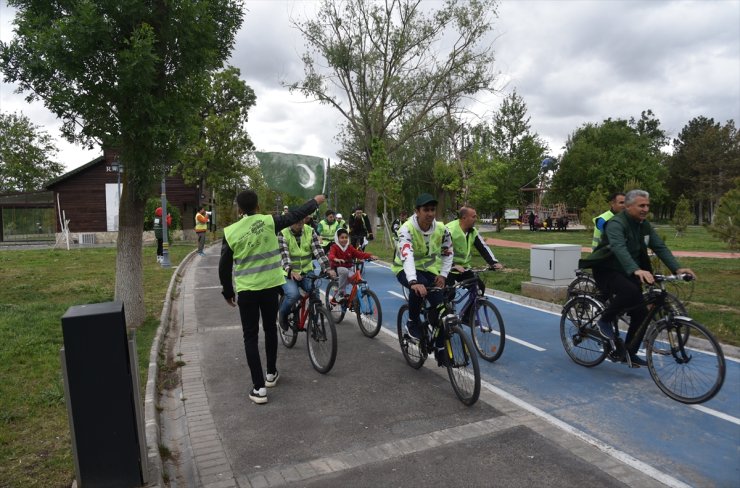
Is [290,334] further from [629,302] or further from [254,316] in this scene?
[629,302]

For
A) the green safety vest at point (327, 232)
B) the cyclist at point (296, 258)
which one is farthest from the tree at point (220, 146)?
the cyclist at point (296, 258)

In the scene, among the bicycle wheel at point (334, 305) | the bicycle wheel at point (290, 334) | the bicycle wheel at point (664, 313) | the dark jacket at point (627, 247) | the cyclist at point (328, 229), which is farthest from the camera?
the cyclist at point (328, 229)

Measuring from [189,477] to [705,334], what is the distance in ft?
14.0

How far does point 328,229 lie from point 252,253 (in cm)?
670

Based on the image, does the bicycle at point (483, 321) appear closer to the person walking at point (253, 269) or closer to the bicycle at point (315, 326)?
the bicycle at point (315, 326)

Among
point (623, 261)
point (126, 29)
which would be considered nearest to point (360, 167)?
point (126, 29)

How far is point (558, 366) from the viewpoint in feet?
19.9

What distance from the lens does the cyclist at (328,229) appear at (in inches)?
447

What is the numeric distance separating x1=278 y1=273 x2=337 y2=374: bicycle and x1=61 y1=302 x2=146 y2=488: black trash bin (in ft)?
8.60

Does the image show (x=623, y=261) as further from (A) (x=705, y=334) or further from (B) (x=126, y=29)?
(B) (x=126, y=29)

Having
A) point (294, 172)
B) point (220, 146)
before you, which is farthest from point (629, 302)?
point (220, 146)

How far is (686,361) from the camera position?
478 centimetres

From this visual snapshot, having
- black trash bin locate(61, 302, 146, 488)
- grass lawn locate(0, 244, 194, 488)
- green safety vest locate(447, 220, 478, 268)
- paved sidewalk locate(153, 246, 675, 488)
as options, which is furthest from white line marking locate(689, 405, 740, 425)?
grass lawn locate(0, 244, 194, 488)

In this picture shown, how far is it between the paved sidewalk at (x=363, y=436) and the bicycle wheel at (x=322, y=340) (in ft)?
0.53
